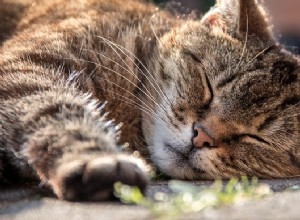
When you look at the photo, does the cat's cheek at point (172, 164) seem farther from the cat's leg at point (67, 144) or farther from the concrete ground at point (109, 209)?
the concrete ground at point (109, 209)

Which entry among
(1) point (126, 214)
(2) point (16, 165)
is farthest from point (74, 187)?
(2) point (16, 165)

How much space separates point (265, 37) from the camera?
2352 mm

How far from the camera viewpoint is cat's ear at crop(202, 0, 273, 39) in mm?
2279

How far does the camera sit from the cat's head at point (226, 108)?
196cm

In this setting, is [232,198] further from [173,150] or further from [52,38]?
[52,38]

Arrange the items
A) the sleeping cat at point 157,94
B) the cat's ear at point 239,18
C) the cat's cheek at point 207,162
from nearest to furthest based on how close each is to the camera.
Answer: the sleeping cat at point 157,94 → the cat's cheek at point 207,162 → the cat's ear at point 239,18

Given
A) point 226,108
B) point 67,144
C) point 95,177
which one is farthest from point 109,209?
point 226,108

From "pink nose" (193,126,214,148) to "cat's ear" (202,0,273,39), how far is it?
1.80 ft

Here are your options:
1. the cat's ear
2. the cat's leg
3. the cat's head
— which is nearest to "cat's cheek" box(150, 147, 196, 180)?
the cat's head

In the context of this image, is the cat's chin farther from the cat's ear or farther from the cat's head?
the cat's ear

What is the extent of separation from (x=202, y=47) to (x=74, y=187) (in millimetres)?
1064

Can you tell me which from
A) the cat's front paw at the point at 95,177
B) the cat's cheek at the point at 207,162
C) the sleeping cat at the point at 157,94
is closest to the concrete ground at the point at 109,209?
the cat's front paw at the point at 95,177

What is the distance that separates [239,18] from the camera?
2277 mm

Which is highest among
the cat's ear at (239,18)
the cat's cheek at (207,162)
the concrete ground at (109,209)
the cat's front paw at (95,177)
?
the cat's ear at (239,18)
